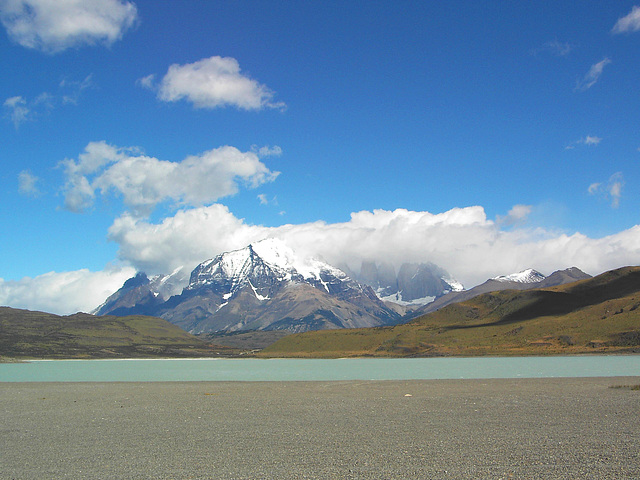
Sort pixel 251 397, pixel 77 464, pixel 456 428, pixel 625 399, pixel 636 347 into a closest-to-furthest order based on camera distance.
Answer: pixel 77 464 → pixel 456 428 → pixel 625 399 → pixel 251 397 → pixel 636 347

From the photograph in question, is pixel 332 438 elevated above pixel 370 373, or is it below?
above

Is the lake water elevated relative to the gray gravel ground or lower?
lower

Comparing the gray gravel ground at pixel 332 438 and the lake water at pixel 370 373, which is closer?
the gray gravel ground at pixel 332 438

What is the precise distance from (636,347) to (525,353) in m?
33.0

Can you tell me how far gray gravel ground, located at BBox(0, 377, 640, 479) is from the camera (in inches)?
760

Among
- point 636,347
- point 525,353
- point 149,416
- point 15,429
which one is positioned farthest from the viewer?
point 525,353

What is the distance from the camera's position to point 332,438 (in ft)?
83.9

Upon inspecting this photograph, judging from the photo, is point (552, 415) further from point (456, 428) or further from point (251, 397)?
point (251, 397)

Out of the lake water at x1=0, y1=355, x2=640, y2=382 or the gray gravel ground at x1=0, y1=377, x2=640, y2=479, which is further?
the lake water at x1=0, y1=355, x2=640, y2=382

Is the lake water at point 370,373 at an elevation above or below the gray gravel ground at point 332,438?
below

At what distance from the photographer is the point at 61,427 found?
30.4 m

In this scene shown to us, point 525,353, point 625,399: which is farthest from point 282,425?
point 525,353

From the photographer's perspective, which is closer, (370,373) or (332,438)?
Answer: (332,438)

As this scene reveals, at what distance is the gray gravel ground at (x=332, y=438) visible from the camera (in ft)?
63.3
